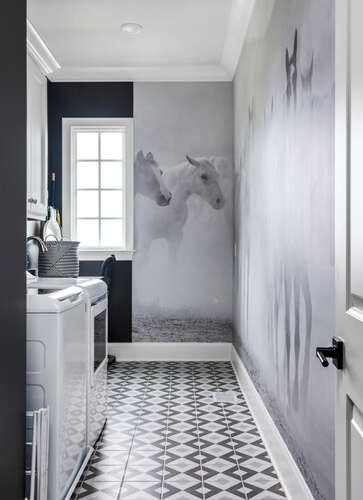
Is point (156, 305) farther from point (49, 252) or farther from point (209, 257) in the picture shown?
point (49, 252)

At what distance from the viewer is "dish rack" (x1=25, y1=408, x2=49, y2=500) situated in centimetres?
178

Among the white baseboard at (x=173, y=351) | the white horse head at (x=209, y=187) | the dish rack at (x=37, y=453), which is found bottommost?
the white baseboard at (x=173, y=351)

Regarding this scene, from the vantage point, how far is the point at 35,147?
3.69 meters

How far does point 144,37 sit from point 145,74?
76 centimetres

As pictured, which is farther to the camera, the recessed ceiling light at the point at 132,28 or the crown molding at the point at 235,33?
the recessed ceiling light at the point at 132,28

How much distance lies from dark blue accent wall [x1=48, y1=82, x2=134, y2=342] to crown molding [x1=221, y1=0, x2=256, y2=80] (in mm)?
999

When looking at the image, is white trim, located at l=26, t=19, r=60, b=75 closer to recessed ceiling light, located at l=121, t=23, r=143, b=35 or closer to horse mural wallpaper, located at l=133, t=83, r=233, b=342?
recessed ceiling light, located at l=121, t=23, r=143, b=35

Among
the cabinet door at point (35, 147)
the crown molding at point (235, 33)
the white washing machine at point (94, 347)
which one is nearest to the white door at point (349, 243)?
the white washing machine at point (94, 347)

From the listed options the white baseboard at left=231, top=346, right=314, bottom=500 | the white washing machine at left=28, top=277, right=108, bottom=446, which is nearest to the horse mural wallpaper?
the white baseboard at left=231, top=346, right=314, bottom=500

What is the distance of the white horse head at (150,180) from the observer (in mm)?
4887

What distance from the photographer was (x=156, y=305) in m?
4.93

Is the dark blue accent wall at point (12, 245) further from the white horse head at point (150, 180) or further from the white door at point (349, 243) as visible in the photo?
the white horse head at point (150, 180)

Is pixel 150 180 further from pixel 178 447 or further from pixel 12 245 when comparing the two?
pixel 12 245

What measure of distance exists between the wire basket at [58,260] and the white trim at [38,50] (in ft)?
4.44
